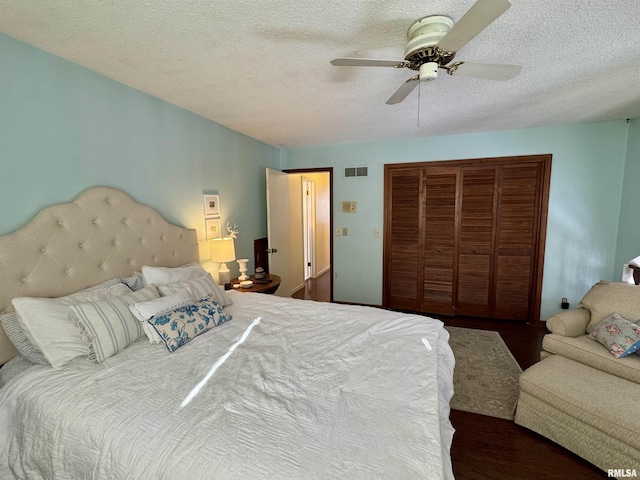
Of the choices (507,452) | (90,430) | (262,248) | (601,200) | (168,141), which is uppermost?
(168,141)

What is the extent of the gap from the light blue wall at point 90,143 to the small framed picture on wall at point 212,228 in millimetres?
67

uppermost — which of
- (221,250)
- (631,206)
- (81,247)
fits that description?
(631,206)

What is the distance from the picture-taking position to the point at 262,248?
4.02 m

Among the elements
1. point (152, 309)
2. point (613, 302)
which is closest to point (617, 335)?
point (613, 302)

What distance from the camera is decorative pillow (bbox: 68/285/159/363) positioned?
1506 mm

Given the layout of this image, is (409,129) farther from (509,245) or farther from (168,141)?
(168,141)

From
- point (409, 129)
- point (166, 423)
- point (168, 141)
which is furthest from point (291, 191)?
point (166, 423)

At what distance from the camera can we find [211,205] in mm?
3053

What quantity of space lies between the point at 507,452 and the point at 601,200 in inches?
125

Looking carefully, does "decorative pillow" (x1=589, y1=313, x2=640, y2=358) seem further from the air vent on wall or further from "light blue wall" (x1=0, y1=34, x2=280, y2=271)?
"light blue wall" (x1=0, y1=34, x2=280, y2=271)

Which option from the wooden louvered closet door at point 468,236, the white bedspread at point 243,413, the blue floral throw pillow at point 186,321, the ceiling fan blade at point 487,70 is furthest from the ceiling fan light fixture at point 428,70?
the wooden louvered closet door at point 468,236

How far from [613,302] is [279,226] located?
3511 mm

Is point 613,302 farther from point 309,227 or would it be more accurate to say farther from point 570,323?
point 309,227

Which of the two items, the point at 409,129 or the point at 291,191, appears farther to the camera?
the point at 291,191
